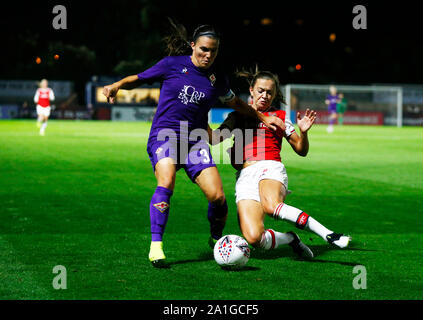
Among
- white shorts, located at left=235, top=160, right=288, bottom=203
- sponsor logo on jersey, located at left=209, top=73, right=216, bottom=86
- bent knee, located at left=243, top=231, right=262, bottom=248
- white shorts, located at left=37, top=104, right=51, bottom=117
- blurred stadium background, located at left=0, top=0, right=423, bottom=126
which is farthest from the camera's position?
blurred stadium background, located at left=0, top=0, right=423, bottom=126

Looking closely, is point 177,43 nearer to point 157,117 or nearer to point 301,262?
point 157,117

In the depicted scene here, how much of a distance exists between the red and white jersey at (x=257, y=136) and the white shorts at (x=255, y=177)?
0.11 metres

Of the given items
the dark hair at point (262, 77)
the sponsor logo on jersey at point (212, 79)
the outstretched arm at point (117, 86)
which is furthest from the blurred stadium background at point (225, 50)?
the outstretched arm at point (117, 86)

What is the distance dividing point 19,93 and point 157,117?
52.6 meters

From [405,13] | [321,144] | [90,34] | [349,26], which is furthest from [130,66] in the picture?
[321,144]

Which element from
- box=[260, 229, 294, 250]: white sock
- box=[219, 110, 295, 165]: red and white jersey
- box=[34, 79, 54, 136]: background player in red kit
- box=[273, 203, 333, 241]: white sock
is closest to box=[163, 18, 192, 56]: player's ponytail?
box=[219, 110, 295, 165]: red and white jersey

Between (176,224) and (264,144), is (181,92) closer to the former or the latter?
(264,144)

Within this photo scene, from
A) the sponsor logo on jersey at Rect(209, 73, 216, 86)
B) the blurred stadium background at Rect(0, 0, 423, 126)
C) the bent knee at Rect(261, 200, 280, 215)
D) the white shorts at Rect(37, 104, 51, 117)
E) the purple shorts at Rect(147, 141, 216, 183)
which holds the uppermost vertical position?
the blurred stadium background at Rect(0, 0, 423, 126)

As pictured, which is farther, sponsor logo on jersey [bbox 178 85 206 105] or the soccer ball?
sponsor logo on jersey [bbox 178 85 206 105]

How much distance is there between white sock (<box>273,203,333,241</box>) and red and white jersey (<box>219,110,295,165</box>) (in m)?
0.79

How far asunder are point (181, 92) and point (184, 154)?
587 millimetres

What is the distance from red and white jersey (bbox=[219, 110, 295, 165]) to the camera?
23.4 ft

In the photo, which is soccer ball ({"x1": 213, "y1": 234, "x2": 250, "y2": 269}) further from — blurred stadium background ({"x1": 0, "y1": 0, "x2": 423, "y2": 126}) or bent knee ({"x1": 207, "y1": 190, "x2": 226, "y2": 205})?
blurred stadium background ({"x1": 0, "y1": 0, "x2": 423, "y2": 126})

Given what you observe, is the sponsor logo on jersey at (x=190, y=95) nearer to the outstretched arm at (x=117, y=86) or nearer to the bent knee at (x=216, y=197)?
the outstretched arm at (x=117, y=86)
